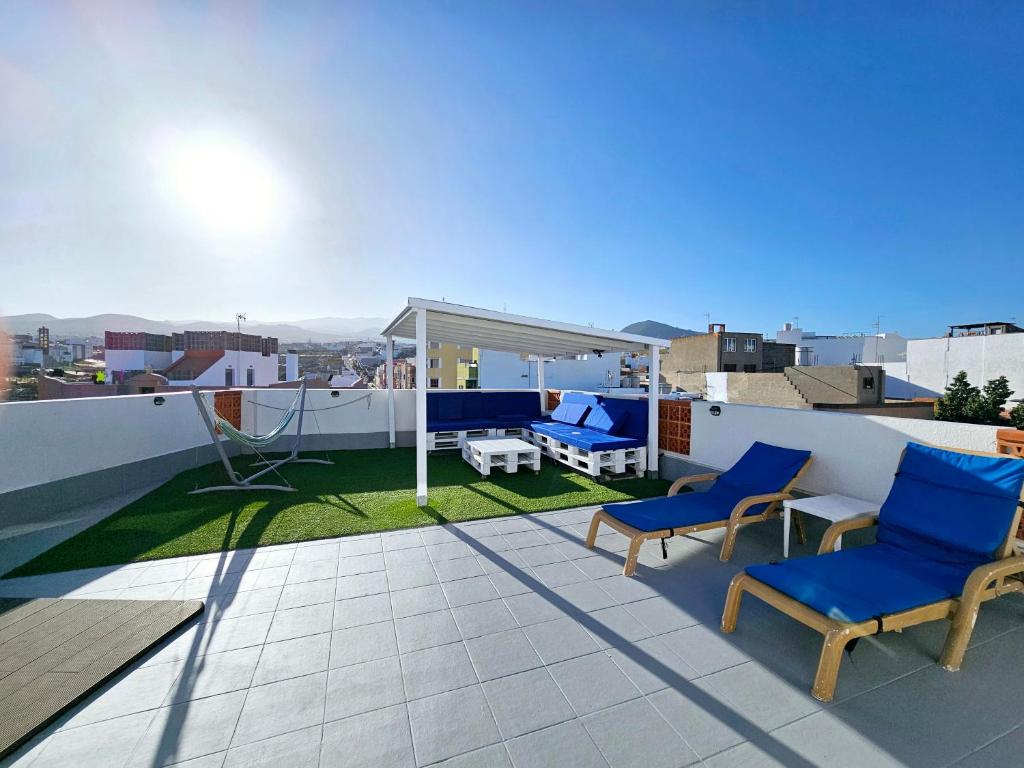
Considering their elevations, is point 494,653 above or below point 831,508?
below

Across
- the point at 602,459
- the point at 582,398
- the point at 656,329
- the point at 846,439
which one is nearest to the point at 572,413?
the point at 582,398

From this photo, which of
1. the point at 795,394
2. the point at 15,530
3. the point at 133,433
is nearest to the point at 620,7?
the point at 133,433

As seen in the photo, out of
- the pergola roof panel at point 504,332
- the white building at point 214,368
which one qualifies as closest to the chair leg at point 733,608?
the pergola roof panel at point 504,332

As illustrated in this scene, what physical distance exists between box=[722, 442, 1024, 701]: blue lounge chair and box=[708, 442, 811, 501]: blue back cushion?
87 centimetres

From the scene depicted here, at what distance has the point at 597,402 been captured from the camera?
753 centimetres

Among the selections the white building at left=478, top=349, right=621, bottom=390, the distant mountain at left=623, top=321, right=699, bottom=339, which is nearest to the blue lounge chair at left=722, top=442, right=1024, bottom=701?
the white building at left=478, top=349, right=621, bottom=390

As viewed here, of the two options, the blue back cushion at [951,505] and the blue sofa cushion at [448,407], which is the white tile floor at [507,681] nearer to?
the blue back cushion at [951,505]

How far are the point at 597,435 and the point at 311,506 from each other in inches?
164

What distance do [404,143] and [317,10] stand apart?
212cm

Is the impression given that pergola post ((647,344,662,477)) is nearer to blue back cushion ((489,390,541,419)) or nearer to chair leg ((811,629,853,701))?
blue back cushion ((489,390,541,419))

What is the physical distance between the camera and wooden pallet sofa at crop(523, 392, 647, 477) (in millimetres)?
6090

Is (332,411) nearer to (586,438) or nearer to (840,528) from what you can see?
(586,438)

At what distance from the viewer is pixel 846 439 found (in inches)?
157

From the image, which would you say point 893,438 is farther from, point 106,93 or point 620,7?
point 106,93
